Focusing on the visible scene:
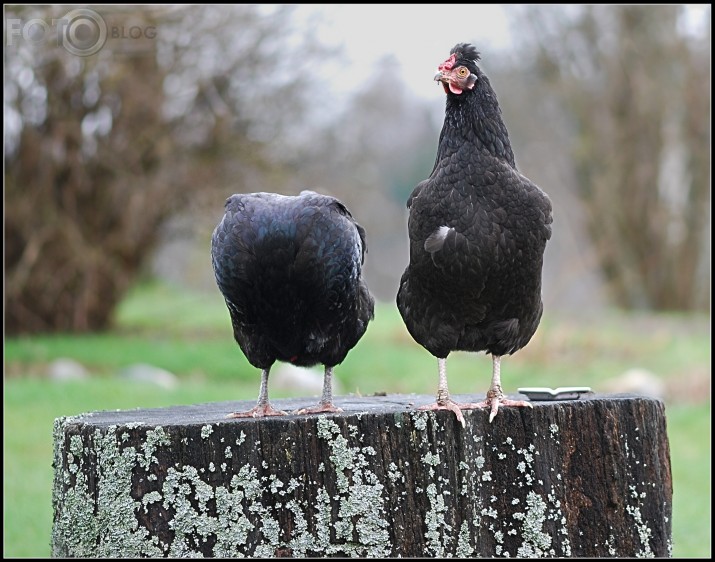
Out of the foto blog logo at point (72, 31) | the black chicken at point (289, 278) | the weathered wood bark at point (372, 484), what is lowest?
the weathered wood bark at point (372, 484)

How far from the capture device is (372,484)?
12.4 feet

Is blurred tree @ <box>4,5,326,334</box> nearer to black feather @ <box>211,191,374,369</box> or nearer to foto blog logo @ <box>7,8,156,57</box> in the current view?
foto blog logo @ <box>7,8,156,57</box>

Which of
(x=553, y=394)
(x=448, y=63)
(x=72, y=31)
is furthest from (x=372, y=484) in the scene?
(x=72, y=31)

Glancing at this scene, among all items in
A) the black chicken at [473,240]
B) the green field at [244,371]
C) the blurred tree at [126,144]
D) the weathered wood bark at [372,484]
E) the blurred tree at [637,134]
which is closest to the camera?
the weathered wood bark at [372,484]

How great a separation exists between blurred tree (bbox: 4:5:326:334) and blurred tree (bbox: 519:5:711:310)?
34.5ft

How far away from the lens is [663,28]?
23.0 meters

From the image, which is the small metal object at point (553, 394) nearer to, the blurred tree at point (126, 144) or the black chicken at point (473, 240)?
the black chicken at point (473, 240)

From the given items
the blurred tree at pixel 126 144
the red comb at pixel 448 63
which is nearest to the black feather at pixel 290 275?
the red comb at pixel 448 63

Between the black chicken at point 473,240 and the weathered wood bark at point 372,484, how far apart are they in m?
0.21

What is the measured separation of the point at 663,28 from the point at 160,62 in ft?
46.1

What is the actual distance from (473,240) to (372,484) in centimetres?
112

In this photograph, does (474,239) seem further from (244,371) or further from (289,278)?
(244,371)

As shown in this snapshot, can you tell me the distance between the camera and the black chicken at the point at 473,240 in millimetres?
3914

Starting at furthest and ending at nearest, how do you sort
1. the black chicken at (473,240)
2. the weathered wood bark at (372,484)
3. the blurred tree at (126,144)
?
the blurred tree at (126,144) < the black chicken at (473,240) < the weathered wood bark at (372,484)
